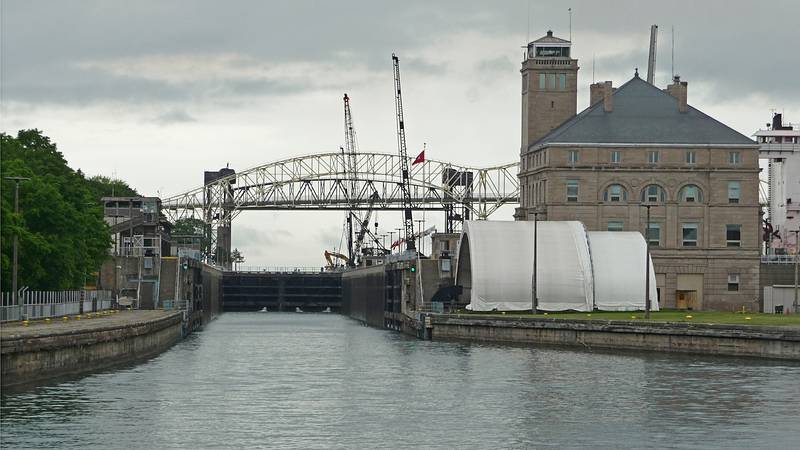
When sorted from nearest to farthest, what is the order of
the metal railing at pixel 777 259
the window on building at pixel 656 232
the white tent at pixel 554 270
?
the white tent at pixel 554 270 < the window on building at pixel 656 232 < the metal railing at pixel 777 259

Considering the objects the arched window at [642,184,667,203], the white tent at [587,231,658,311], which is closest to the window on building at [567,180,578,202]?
the arched window at [642,184,667,203]

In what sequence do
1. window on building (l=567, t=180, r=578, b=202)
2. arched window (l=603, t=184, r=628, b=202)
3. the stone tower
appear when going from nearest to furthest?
window on building (l=567, t=180, r=578, b=202) < arched window (l=603, t=184, r=628, b=202) < the stone tower

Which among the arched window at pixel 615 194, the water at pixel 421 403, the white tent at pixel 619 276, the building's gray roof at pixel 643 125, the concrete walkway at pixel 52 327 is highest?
the building's gray roof at pixel 643 125

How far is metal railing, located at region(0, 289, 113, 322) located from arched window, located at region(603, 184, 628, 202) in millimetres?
49679

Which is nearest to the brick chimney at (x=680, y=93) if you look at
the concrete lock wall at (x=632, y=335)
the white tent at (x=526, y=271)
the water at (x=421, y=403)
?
the white tent at (x=526, y=271)

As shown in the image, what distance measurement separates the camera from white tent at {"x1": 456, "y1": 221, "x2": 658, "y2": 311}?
133750mm

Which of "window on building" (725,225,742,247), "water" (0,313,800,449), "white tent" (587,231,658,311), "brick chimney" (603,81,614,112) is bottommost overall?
"water" (0,313,800,449)

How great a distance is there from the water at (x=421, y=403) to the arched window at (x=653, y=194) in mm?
50238

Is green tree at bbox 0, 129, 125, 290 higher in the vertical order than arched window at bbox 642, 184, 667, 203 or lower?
lower

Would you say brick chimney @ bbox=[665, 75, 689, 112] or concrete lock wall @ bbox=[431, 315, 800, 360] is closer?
concrete lock wall @ bbox=[431, 315, 800, 360]

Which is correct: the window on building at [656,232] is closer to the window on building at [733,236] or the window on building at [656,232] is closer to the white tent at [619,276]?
the window on building at [733,236]

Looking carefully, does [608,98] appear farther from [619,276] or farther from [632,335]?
[632,335]

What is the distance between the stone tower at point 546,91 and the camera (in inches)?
6668

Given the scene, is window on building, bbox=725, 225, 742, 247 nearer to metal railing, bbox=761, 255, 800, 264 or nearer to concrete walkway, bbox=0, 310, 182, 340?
metal railing, bbox=761, 255, 800, 264
